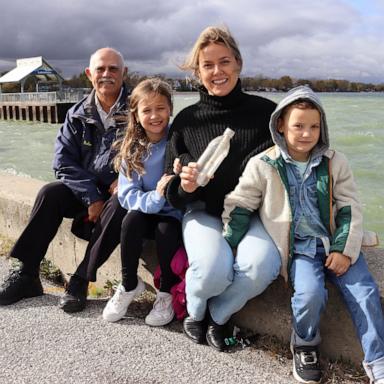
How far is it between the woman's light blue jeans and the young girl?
0.76ft

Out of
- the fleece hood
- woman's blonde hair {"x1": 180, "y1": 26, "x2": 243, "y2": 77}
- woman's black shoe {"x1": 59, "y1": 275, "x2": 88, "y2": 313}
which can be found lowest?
woman's black shoe {"x1": 59, "y1": 275, "x2": 88, "y2": 313}

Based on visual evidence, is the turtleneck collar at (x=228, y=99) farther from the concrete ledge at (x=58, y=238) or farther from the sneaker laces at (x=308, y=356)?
the sneaker laces at (x=308, y=356)

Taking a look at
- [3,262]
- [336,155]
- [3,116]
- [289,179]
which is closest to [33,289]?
[3,262]

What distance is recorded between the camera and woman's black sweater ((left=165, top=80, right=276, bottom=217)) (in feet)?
8.94

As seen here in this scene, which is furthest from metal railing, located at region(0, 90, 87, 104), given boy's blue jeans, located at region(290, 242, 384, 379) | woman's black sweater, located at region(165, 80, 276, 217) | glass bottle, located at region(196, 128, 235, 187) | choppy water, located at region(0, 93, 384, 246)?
boy's blue jeans, located at region(290, 242, 384, 379)

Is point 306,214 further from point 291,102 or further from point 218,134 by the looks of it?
point 218,134

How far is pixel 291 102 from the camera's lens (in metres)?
2.52

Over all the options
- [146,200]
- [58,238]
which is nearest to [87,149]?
[146,200]

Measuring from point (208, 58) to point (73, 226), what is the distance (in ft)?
4.60

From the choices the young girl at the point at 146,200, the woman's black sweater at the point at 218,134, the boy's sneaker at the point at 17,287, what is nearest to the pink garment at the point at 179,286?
the young girl at the point at 146,200

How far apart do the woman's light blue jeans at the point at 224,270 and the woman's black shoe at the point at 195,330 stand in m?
0.04

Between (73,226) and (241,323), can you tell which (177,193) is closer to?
(241,323)

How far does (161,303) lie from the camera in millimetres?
2850

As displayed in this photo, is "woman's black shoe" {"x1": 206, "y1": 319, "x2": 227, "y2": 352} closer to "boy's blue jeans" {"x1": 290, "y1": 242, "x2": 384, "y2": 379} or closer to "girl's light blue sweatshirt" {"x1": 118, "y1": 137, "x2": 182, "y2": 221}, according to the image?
"boy's blue jeans" {"x1": 290, "y1": 242, "x2": 384, "y2": 379}
